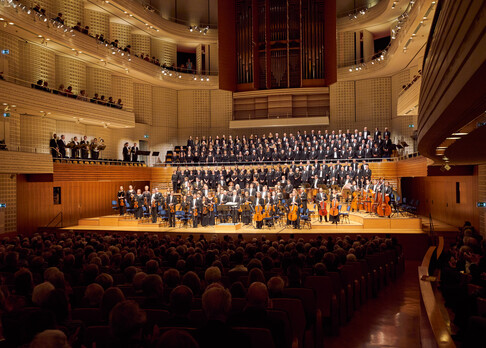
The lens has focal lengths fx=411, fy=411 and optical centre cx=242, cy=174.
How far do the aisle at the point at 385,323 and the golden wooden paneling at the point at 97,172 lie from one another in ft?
34.3

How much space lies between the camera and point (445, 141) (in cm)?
538

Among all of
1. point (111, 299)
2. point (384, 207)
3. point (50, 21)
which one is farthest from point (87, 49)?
point (111, 299)

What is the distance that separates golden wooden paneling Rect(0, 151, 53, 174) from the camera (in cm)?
1133

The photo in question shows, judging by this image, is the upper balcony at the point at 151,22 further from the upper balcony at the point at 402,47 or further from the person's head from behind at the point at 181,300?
the person's head from behind at the point at 181,300

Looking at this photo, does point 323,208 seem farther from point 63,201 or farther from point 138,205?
point 63,201

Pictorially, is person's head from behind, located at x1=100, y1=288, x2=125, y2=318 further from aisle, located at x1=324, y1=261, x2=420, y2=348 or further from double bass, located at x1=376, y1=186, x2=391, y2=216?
double bass, located at x1=376, y1=186, x2=391, y2=216

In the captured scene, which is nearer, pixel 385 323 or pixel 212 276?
pixel 212 276

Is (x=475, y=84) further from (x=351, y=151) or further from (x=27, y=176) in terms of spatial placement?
(x=27, y=176)

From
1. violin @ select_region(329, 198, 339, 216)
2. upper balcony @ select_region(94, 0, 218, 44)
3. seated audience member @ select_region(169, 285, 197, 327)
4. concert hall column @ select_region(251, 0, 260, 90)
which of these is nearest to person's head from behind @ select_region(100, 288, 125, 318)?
seated audience member @ select_region(169, 285, 197, 327)

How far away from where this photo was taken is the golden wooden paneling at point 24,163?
11328 millimetres

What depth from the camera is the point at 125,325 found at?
192 cm

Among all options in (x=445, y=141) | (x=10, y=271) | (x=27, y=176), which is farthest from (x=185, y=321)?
(x=27, y=176)

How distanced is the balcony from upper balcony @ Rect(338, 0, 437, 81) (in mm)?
10377

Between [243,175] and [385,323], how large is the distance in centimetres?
1034
